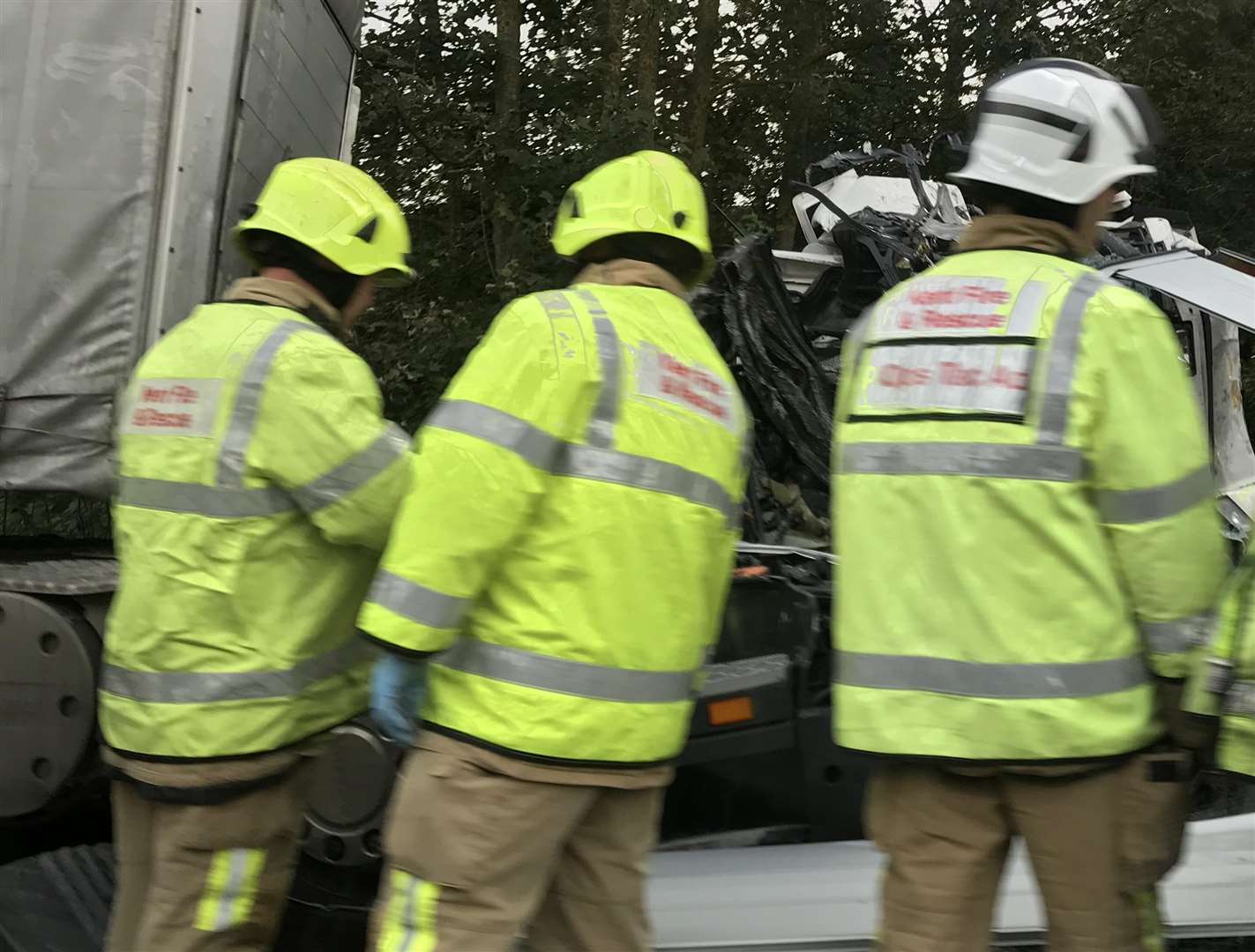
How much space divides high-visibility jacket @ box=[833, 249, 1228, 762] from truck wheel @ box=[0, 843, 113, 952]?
212 centimetres

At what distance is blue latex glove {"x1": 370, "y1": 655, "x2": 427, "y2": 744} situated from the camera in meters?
1.94

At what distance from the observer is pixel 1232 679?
1761 mm

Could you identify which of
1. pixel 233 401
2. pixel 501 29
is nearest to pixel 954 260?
pixel 233 401

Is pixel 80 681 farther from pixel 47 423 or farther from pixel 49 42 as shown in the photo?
pixel 49 42

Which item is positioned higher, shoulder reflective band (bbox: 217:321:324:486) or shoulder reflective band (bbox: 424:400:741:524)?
shoulder reflective band (bbox: 424:400:741:524)

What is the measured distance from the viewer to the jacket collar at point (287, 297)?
2387 mm

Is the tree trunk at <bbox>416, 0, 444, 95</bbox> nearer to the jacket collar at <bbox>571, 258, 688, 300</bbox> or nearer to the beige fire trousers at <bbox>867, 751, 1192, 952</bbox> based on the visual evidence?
the jacket collar at <bbox>571, 258, 688, 300</bbox>

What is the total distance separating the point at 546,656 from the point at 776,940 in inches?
38.5

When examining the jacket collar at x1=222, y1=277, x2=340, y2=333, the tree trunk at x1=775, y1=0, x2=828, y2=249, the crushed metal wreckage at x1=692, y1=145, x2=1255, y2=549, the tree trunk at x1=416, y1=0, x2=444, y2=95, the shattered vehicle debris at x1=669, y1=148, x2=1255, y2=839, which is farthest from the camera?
the tree trunk at x1=775, y1=0, x2=828, y2=249

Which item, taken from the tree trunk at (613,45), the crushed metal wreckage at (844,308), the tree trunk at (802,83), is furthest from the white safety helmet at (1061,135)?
the tree trunk at (802,83)

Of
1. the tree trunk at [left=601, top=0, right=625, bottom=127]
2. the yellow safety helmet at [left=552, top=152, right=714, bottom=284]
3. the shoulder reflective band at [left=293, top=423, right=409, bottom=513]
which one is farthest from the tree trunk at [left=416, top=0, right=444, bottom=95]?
the shoulder reflective band at [left=293, top=423, right=409, bottom=513]

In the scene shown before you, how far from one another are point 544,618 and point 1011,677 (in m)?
0.71

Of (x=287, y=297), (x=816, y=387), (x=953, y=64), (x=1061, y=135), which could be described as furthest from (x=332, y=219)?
(x=953, y=64)

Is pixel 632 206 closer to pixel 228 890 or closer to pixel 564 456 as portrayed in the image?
pixel 564 456
